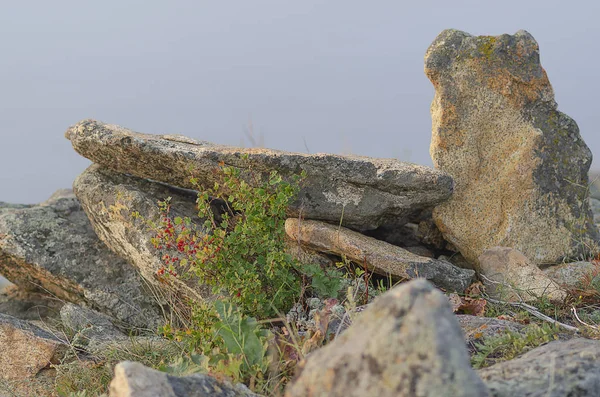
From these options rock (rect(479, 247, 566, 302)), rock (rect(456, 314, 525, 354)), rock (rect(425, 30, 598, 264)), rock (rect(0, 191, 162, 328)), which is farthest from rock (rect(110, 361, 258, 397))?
rock (rect(425, 30, 598, 264))

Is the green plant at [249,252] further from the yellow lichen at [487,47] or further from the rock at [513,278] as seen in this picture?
the yellow lichen at [487,47]

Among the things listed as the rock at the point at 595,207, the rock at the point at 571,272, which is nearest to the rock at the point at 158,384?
the rock at the point at 571,272

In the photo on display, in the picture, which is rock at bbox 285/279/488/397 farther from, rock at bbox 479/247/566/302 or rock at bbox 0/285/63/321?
rock at bbox 0/285/63/321

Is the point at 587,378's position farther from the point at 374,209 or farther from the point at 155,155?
the point at 155,155

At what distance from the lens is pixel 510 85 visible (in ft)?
25.3

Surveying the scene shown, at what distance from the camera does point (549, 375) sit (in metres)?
3.16

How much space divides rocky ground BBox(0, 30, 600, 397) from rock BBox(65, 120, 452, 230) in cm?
2

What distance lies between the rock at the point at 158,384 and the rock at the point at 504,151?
16.3ft

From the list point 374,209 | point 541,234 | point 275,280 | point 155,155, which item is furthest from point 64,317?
point 541,234

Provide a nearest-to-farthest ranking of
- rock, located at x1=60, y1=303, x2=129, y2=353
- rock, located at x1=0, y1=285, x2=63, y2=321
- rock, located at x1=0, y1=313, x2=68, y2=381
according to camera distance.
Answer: rock, located at x1=0, y1=313, x2=68, y2=381 < rock, located at x1=60, y1=303, x2=129, y2=353 < rock, located at x1=0, y1=285, x2=63, y2=321

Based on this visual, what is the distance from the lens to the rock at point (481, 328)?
4.72m

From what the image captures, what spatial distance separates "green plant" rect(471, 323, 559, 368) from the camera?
14.1 feet

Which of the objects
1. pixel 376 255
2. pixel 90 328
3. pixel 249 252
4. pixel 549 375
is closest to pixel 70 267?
pixel 90 328

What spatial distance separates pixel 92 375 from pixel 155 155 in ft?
8.27
